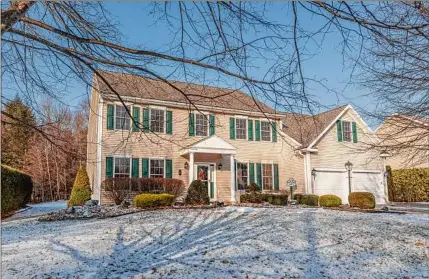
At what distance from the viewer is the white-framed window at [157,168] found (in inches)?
562

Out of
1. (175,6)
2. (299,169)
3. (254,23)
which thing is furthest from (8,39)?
(299,169)

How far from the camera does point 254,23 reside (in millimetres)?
3336

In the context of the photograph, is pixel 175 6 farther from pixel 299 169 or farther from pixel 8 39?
pixel 299 169

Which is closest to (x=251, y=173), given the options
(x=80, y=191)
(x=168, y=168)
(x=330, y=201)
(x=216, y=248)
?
(x=330, y=201)

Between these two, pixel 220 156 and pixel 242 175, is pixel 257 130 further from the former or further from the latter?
pixel 220 156

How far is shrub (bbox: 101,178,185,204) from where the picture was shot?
13.0 meters

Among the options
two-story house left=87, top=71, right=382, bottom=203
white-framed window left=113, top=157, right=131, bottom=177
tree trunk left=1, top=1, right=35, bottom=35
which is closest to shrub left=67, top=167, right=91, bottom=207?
two-story house left=87, top=71, right=382, bottom=203

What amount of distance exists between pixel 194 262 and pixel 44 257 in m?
2.41

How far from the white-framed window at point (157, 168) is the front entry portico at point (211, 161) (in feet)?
3.26

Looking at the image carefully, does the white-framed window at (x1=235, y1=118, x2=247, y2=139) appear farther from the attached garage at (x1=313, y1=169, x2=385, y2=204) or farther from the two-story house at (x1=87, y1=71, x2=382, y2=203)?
the attached garage at (x1=313, y1=169, x2=385, y2=204)

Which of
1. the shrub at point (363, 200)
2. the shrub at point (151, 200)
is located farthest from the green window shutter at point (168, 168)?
the shrub at point (363, 200)

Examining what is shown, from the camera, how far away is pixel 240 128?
16.3 m

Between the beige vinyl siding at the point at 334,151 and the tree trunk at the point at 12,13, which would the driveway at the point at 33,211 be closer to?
the tree trunk at the point at 12,13

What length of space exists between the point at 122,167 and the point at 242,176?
18.6 ft
